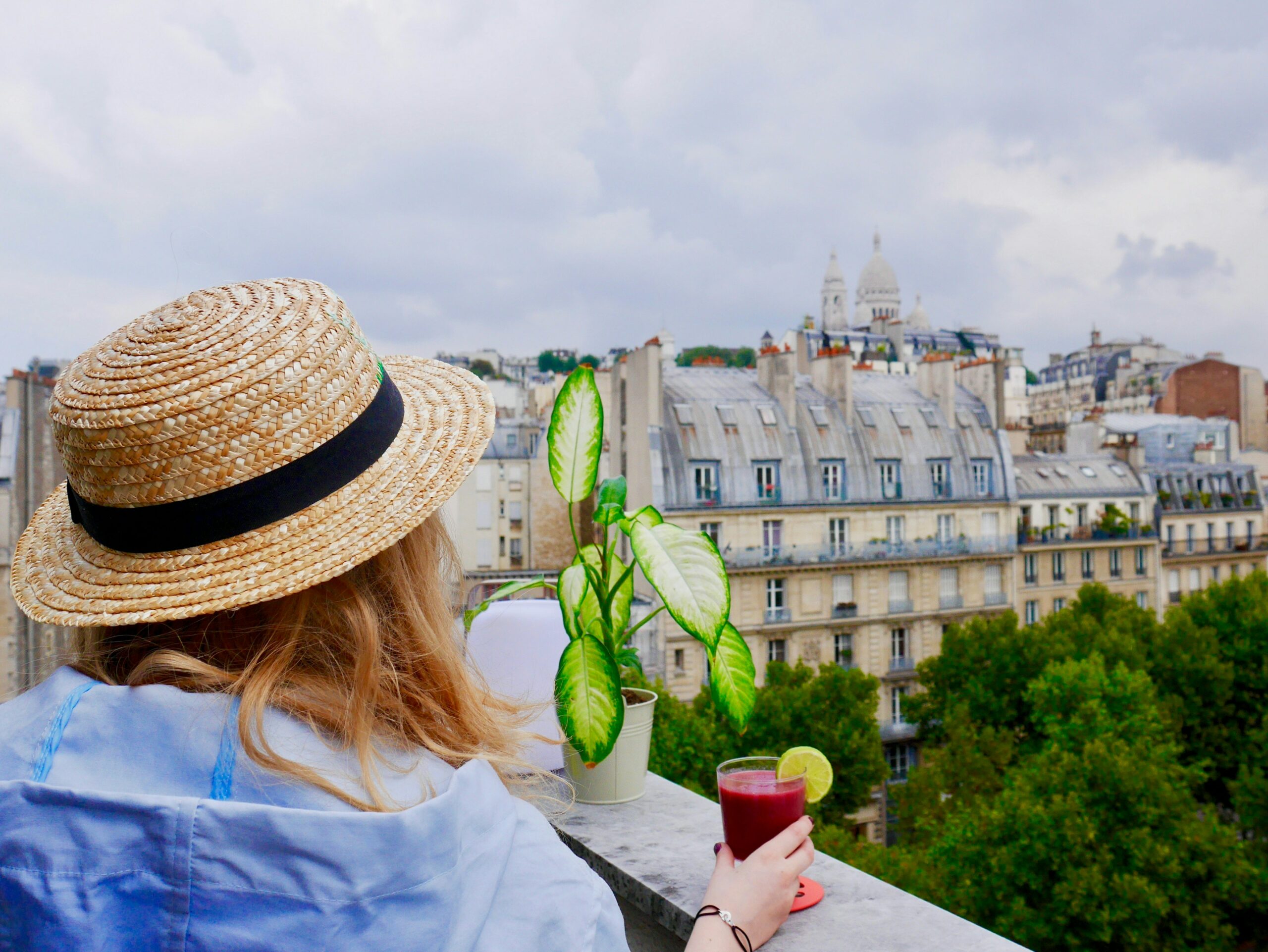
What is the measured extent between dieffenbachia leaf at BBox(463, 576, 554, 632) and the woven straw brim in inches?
29.9

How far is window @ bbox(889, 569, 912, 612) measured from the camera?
20359 millimetres

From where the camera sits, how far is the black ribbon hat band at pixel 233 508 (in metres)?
1.10

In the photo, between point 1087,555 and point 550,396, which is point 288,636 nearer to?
point 1087,555

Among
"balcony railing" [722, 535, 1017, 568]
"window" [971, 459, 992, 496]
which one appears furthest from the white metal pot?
"window" [971, 459, 992, 496]

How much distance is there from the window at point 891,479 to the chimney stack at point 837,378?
121 centimetres

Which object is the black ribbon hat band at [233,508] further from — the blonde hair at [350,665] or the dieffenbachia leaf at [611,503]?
the dieffenbachia leaf at [611,503]

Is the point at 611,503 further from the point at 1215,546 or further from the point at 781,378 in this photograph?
the point at 1215,546

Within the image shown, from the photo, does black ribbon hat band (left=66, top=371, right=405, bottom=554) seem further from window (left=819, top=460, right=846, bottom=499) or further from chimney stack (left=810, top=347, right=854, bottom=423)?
chimney stack (left=810, top=347, right=854, bottom=423)

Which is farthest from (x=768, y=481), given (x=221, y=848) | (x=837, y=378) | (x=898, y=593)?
(x=221, y=848)

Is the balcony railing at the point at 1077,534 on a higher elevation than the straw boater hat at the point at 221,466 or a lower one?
lower

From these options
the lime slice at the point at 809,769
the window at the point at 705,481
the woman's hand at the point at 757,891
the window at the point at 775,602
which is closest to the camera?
the woman's hand at the point at 757,891

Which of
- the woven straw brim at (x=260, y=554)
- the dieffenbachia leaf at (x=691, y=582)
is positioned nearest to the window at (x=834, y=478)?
the dieffenbachia leaf at (x=691, y=582)

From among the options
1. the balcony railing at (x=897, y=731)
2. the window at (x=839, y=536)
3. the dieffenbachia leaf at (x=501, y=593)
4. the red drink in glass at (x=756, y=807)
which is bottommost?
the balcony railing at (x=897, y=731)

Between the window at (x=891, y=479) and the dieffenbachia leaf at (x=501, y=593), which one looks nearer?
the dieffenbachia leaf at (x=501, y=593)
